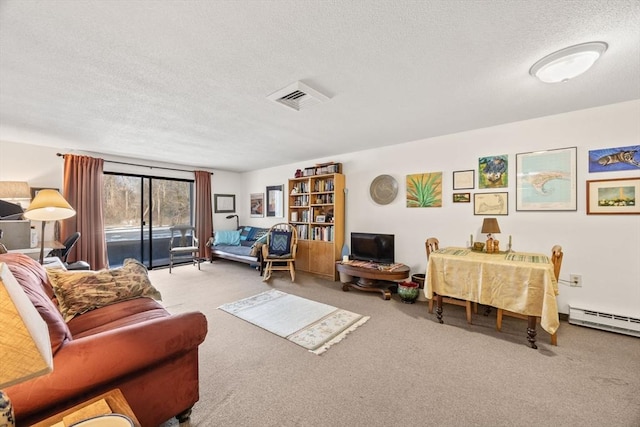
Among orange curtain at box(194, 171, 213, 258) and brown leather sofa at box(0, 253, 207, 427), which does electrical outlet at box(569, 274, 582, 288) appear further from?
orange curtain at box(194, 171, 213, 258)

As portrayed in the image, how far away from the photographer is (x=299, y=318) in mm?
2891

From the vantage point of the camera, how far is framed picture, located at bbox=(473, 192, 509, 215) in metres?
3.15

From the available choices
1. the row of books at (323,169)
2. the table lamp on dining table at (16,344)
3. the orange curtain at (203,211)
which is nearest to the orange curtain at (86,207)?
the orange curtain at (203,211)

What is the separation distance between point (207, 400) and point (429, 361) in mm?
1695

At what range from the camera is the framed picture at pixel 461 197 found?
3394mm

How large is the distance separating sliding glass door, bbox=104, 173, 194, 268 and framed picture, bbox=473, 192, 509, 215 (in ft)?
19.2

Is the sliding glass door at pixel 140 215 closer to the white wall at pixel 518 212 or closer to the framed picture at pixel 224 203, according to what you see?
the framed picture at pixel 224 203

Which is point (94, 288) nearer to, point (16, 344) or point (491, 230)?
point (16, 344)

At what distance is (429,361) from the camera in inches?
82.0

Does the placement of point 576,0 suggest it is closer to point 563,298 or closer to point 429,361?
point 429,361

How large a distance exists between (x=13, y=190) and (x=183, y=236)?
2.61m

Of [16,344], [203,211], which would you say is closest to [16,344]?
[16,344]

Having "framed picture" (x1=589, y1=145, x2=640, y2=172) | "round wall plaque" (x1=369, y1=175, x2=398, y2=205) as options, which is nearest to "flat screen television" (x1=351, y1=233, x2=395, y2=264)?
"round wall plaque" (x1=369, y1=175, x2=398, y2=205)

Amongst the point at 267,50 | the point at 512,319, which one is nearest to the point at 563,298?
the point at 512,319
